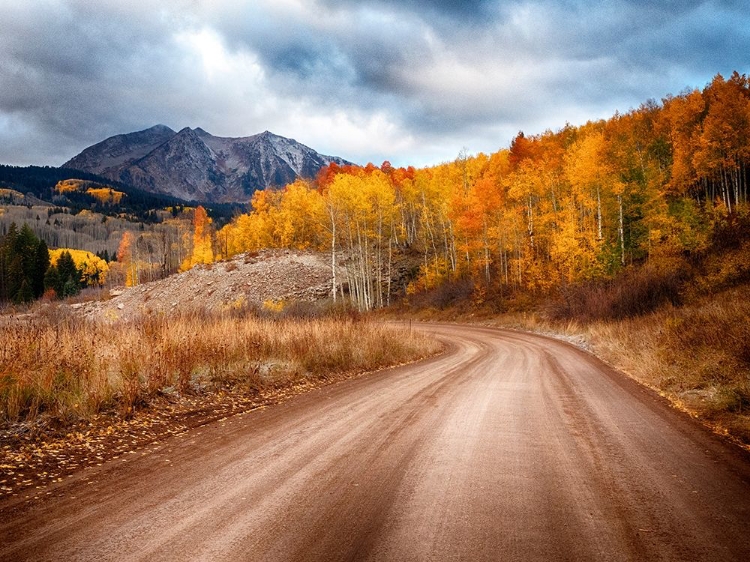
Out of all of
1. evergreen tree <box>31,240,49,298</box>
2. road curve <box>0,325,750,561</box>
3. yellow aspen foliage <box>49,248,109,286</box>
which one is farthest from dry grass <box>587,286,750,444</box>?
yellow aspen foliage <box>49,248,109,286</box>

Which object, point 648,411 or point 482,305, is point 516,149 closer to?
point 482,305

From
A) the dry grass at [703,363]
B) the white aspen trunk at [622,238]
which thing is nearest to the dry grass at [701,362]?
the dry grass at [703,363]

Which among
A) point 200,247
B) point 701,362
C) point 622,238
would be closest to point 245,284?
point 622,238

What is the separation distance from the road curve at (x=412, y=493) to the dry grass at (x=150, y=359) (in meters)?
2.00

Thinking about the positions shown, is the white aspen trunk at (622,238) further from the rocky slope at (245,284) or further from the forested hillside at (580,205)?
the rocky slope at (245,284)

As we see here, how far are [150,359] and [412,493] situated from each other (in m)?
6.38

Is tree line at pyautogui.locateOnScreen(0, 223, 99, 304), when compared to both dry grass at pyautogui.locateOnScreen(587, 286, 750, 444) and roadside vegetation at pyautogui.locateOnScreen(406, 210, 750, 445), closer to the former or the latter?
roadside vegetation at pyautogui.locateOnScreen(406, 210, 750, 445)

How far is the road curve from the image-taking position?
308 centimetres

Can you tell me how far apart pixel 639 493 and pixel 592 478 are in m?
0.43

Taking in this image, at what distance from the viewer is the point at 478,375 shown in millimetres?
11320

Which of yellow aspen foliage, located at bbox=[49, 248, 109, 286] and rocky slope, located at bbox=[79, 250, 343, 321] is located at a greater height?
yellow aspen foliage, located at bbox=[49, 248, 109, 286]

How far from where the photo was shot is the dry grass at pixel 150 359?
637 cm

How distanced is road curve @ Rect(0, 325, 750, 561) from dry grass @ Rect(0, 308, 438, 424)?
6.57 feet

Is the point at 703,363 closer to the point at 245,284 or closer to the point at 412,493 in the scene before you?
the point at 412,493
